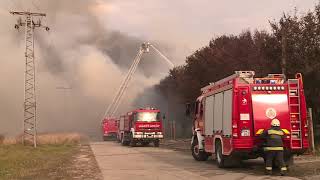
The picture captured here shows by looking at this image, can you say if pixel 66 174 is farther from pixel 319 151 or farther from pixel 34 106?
pixel 34 106

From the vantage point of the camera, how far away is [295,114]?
57.8 ft

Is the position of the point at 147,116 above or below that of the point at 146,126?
above

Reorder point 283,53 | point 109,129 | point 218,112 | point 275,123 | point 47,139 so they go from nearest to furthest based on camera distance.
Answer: point 275,123 → point 218,112 → point 283,53 → point 47,139 → point 109,129

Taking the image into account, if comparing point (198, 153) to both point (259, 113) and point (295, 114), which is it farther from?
point (295, 114)

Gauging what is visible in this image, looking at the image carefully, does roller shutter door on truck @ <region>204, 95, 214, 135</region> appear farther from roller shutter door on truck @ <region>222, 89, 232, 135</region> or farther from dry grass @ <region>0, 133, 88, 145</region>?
dry grass @ <region>0, 133, 88, 145</region>

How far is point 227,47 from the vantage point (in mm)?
48469

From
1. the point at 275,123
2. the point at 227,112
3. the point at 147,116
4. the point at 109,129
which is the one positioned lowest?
the point at 275,123

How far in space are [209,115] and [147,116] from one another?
2315cm

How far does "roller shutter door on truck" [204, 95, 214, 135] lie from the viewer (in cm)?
2088

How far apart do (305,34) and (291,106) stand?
37.9 feet

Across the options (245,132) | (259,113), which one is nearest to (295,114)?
(259,113)

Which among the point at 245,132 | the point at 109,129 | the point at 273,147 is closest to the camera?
the point at 273,147

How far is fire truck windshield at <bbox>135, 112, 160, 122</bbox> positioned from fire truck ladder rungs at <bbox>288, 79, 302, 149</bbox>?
26952 mm

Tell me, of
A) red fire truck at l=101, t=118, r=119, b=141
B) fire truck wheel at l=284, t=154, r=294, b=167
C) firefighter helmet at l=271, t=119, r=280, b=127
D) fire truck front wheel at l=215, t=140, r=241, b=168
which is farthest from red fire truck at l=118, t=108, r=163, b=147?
red fire truck at l=101, t=118, r=119, b=141
